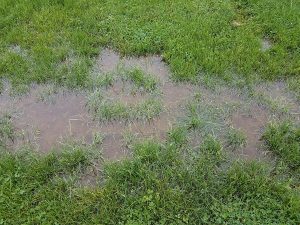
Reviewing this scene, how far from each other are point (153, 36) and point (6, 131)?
2.39 metres

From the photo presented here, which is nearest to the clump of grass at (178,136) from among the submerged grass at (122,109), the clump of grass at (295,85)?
the submerged grass at (122,109)

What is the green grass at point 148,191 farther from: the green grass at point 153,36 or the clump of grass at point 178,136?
the green grass at point 153,36

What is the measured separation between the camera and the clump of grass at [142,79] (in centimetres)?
505

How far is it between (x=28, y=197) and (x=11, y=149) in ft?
2.33

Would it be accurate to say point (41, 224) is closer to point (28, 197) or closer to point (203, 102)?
point (28, 197)

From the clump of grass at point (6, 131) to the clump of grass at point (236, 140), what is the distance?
237cm

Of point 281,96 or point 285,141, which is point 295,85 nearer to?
point 281,96

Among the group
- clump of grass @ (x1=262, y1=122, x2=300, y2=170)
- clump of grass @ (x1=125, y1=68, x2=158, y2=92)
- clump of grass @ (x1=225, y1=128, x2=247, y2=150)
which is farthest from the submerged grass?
clump of grass @ (x1=262, y1=122, x2=300, y2=170)

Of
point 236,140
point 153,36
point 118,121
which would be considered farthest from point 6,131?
point 236,140

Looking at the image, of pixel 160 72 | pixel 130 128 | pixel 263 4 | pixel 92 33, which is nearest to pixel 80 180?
pixel 130 128

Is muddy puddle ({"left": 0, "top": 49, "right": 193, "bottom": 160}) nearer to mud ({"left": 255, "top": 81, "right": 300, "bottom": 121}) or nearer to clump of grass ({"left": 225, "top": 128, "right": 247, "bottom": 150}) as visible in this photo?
clump of grass ({"left": 225, "top": 128, "right": 247, "bottom": 150})

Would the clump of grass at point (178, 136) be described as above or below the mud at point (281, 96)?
below

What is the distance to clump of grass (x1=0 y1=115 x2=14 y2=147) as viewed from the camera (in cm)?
445

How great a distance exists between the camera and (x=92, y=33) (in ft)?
19.2
